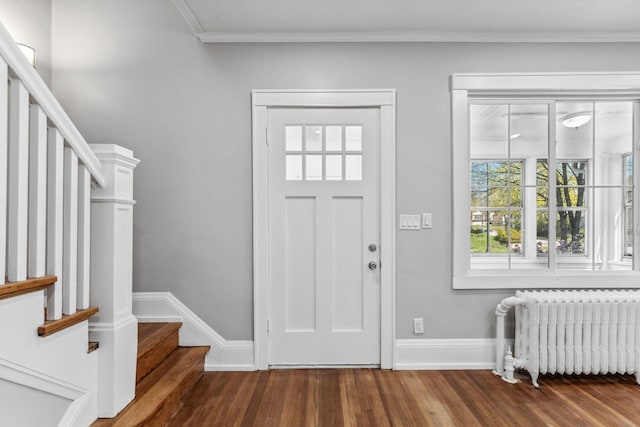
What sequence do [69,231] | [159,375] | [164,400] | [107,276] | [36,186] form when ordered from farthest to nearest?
1. [159,375]
2. [164,400]
3. [107,276]
4. [69,231]
5. [36,186]

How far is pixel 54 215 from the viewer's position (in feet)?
4.78

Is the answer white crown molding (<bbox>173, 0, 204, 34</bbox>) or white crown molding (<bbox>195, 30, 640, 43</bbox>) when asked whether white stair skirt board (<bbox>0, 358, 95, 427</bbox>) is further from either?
white crown molding (<bbox>195, 30, 640, 43</bbox>)

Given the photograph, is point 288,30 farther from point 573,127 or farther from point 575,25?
point 573,127

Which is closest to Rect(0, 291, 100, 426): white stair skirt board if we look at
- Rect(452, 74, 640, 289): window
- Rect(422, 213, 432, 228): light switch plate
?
Rect(422, 213, 432, 228): light switch plate

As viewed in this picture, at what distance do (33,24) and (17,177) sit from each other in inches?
76.7

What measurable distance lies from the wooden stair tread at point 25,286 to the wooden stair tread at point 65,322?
0.15 m

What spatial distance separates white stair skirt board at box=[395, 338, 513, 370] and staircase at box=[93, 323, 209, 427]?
1.49 meters

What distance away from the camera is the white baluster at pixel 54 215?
145cm

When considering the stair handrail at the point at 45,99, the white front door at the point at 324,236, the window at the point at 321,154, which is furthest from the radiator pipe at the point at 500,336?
the stair handrail at the point at 45,99

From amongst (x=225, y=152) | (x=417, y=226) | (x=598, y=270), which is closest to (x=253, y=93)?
(x=225, y=152)

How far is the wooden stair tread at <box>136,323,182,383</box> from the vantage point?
2065mm

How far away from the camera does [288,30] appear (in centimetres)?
259

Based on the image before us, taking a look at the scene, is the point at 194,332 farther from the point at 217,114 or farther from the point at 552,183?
the point at 552,183

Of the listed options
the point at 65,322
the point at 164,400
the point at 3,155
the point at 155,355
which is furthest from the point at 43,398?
the point at 3,155
